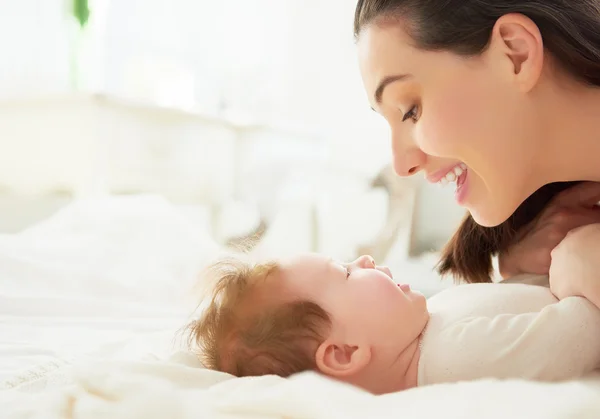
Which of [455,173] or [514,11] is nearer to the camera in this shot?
[514,11]

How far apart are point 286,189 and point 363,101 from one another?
616mm

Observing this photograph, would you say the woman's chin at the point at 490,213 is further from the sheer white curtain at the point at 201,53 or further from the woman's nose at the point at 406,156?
the sheer white curtain at the point at 201,53

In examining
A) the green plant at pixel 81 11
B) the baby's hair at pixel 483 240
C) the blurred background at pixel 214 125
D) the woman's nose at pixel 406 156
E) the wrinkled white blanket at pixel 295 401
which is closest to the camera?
the wrinkled white blanket at pixel 295 401

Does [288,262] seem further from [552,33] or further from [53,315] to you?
[53,315]

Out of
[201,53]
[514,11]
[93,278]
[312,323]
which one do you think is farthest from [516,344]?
[201,53]

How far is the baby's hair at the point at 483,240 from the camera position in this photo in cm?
130

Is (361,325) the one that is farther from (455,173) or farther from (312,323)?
(455,173)

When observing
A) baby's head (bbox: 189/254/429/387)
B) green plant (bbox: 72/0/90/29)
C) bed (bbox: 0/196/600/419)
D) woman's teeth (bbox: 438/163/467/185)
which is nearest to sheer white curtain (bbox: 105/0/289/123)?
green plant (bbox: 72/0/90/29)

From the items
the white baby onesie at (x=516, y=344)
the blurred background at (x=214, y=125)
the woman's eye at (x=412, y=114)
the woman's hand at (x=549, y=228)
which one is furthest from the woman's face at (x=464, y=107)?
the blurred background at (x=214, y=125)

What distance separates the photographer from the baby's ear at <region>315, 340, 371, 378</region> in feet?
2.98

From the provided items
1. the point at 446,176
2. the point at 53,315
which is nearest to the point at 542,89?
the point at 446,176

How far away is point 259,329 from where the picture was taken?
0.91m

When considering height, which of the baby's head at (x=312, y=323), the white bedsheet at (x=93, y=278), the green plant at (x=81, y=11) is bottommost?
the white bedsheet at (x=93, y=278)

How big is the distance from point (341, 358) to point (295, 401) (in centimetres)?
28
